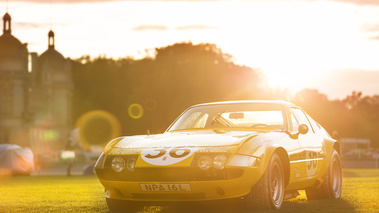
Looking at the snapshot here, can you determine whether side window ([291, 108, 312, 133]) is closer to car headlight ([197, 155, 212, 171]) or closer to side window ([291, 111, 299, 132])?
side window ([291, 111, 299, 132])

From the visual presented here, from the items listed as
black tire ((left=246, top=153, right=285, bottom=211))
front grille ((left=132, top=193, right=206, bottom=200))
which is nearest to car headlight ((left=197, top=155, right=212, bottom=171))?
front grille ((left=132, top=193, right=206, bottom=200))

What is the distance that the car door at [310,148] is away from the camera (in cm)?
1122

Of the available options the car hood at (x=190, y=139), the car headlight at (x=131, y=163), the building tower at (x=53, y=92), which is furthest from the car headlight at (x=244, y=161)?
the building tower at (x=53, y=92)

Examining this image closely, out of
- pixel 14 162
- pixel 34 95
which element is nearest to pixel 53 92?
pixel 34 95

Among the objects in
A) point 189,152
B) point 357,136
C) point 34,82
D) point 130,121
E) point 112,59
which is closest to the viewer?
point 189,152

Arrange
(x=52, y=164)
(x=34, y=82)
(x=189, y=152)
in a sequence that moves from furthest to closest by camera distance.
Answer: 1. (x=34, y=82)
2. (x=52, y=164)
3. (x=189, y=152)

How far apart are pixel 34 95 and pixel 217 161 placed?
274 ft

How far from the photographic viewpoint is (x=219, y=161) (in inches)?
364

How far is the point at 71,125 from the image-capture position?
9362cm

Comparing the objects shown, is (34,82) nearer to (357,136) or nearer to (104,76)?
(104,76)

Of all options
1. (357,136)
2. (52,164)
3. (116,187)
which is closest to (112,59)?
(52,164)

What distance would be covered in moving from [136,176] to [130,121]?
74.5 meters

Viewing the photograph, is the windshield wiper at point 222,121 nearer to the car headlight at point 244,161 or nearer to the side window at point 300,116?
the side window at point 300,116

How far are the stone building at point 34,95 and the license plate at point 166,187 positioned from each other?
75386mm
